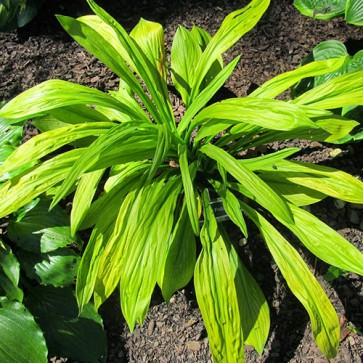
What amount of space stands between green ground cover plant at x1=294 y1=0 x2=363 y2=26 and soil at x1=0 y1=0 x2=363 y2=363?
13.0 inches

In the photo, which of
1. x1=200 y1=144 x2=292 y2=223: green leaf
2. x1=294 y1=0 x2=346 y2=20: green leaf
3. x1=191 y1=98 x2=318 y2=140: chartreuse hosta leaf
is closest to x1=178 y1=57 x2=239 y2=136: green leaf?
x1=191 y1=98 x2=318 y2=140: chartreuse hosta leaf

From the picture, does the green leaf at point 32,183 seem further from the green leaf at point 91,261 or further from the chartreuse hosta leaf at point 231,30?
the chartreuse hosta leaf at point 231,30

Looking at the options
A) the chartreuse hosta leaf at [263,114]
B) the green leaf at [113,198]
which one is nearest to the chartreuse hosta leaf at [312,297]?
the chartreuse hosta leaf at [263,114]

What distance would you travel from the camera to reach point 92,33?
5.49 ft

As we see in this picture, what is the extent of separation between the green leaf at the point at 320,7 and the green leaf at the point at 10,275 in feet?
5.02

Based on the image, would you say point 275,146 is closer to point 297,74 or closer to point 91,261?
point 297,74

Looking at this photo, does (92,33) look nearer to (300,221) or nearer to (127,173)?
(127,173)

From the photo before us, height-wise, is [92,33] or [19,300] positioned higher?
[92,33]

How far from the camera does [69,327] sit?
1.87m

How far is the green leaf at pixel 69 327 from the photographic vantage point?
6.04 feet

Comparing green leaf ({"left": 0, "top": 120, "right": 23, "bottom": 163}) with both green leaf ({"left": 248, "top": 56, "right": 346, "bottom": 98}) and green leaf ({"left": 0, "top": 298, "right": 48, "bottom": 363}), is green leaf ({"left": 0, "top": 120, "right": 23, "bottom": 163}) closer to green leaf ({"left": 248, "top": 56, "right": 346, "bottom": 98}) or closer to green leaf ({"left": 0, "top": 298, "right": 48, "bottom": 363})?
green leaf ({"left": 0, "top": 298, "right": 48, "bottom": 363})

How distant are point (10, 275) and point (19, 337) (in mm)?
227

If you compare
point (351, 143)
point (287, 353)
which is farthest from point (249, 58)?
point (287, 353)

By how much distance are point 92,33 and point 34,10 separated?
3.00ft
